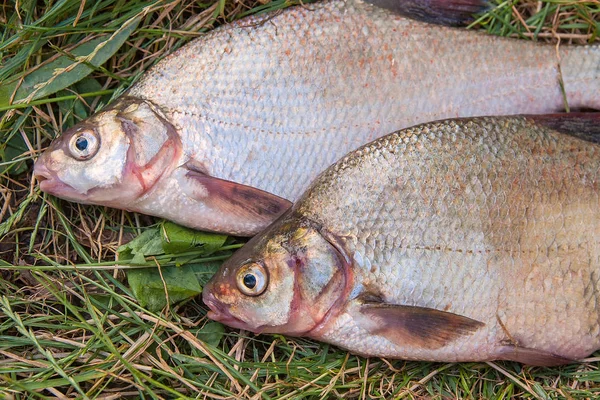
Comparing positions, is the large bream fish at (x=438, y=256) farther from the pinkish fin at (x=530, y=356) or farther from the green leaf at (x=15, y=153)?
the green leaf at (x=15, y=153)

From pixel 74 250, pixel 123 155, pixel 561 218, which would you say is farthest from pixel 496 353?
pixel 74 250

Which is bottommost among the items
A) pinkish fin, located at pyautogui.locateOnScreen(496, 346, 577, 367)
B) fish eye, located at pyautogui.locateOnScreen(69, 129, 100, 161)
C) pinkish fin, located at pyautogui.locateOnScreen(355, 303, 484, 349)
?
pinkish fin, located at pyautogui.locateOnScreen(496, 346, 577, 367)

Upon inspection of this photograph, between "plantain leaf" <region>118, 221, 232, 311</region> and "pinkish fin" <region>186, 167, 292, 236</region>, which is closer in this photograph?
"pinkish fin" <region>186, 167, 292, 236</region>

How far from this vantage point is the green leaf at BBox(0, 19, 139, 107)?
3402mm

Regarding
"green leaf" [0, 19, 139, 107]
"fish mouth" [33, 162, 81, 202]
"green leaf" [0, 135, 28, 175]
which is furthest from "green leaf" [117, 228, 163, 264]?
"green leaf" [0, 19, 139, 107]

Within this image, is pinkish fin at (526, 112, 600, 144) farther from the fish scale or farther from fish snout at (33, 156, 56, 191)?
fish snout at (33, 156, 56, 191)

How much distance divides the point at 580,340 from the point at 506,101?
1.29 m

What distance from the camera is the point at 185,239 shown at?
326cm

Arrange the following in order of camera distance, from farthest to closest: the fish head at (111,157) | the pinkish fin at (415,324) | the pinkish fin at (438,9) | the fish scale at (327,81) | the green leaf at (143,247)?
the pinkish fin at (438,9)
the green leaf at (143,247)
the fish scale at (327,81)
the fish head at (111,157)
the pinkish fin at (415,324)

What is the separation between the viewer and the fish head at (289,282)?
2.80 meters

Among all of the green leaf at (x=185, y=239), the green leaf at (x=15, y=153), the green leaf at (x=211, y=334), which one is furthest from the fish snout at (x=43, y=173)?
the green leaf at (x=211, y=334)

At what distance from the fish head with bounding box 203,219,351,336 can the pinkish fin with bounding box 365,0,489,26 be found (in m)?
1.39

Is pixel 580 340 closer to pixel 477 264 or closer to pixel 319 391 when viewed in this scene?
pixel 477 264

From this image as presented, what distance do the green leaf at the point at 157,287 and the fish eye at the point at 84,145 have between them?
66 cm
